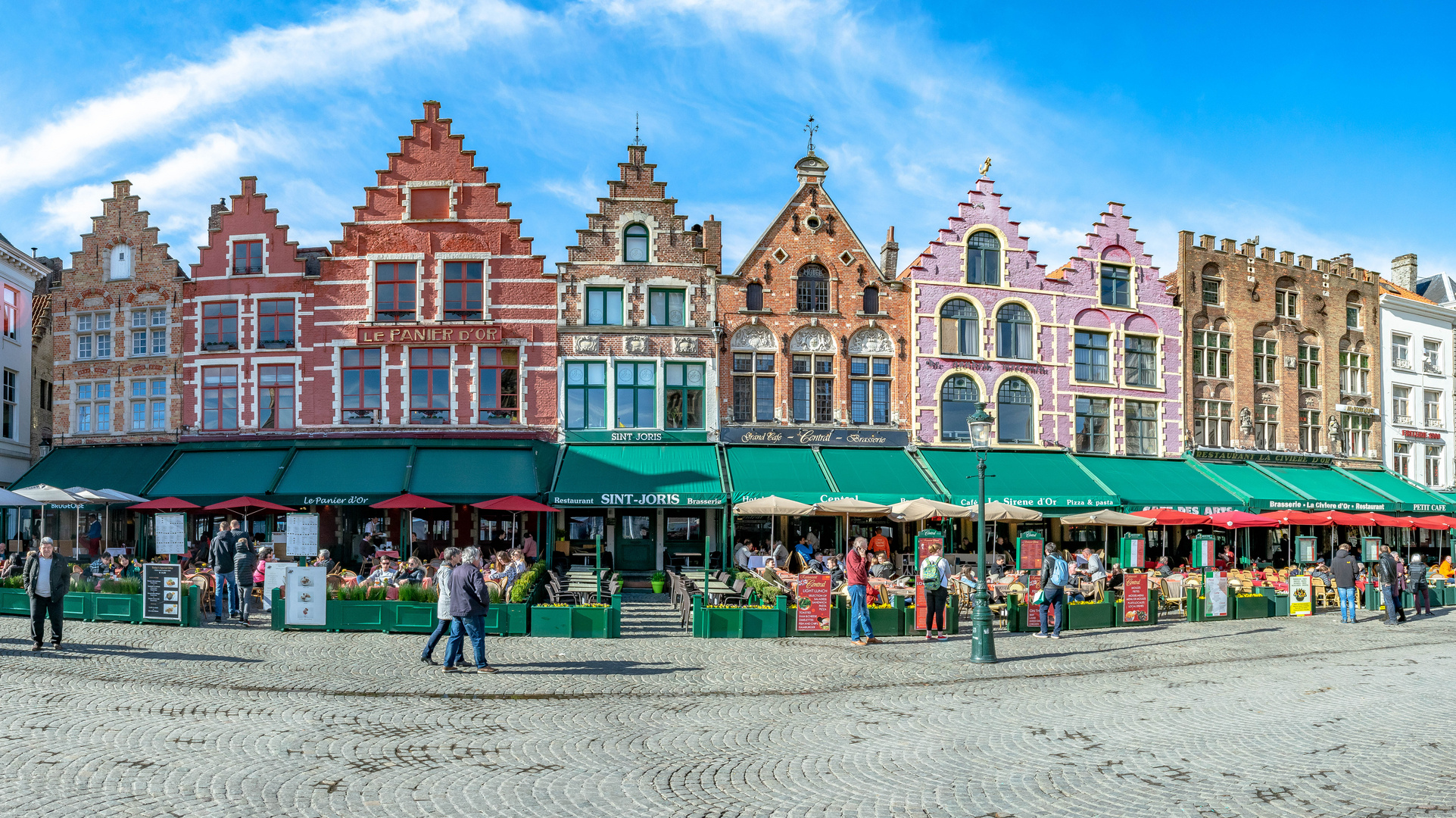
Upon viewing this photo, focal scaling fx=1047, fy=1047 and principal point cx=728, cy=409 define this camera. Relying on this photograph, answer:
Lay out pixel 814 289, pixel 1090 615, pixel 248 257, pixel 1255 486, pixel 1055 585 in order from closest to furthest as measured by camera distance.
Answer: pixel 1055 585 < pixel 1090 615 < pixel 248 257 < pixel 814 289 < pixel 1255 486

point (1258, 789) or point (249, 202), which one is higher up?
point (249, 202)

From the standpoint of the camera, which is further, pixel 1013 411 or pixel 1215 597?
pixel 1013 411

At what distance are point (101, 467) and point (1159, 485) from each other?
99.5 feet

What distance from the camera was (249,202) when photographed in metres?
30.0

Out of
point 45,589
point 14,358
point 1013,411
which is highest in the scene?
point 14,358

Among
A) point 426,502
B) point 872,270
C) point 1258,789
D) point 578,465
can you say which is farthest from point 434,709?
point 872,270

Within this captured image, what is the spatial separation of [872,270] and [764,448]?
20.7 feet

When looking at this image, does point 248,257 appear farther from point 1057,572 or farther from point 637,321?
point 1057,572

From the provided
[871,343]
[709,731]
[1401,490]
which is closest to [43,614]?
[709,731]

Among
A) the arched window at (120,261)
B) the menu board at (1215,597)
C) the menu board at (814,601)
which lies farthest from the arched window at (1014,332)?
the arched window at (120,261)

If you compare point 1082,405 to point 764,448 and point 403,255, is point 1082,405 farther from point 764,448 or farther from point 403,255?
point 403,255

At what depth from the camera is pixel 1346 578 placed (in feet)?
70.9

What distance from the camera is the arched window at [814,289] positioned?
30.7 m

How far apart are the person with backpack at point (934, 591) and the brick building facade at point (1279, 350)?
62.3 feet
